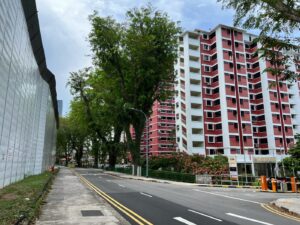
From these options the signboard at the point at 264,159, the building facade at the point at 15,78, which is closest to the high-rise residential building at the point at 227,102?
the signboard at the point at 264,159

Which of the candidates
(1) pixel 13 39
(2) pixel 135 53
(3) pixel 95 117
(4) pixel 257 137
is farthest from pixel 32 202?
(4) pixel 257 137

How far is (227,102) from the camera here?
206 feet

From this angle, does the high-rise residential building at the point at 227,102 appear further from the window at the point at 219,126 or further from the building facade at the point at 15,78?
the building facade at the point at 15,78

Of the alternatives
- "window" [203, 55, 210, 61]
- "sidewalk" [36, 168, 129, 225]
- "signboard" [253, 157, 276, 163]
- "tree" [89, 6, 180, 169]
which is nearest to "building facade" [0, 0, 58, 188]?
"sidewalk" [36, 168, 129, 225]

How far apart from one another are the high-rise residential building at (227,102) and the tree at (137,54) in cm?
2127

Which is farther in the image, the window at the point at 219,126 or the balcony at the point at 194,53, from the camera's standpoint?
the balcony at the point at 194,53

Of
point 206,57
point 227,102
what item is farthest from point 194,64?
point 227,102

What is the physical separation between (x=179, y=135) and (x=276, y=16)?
51.5m

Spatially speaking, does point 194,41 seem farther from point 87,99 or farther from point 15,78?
point 15,78

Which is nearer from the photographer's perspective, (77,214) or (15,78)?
(77,214)

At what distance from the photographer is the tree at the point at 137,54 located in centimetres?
4103

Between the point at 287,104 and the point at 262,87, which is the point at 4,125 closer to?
the point at 262,87

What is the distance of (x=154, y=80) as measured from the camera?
4209 centimetres

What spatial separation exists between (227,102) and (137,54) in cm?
2935
